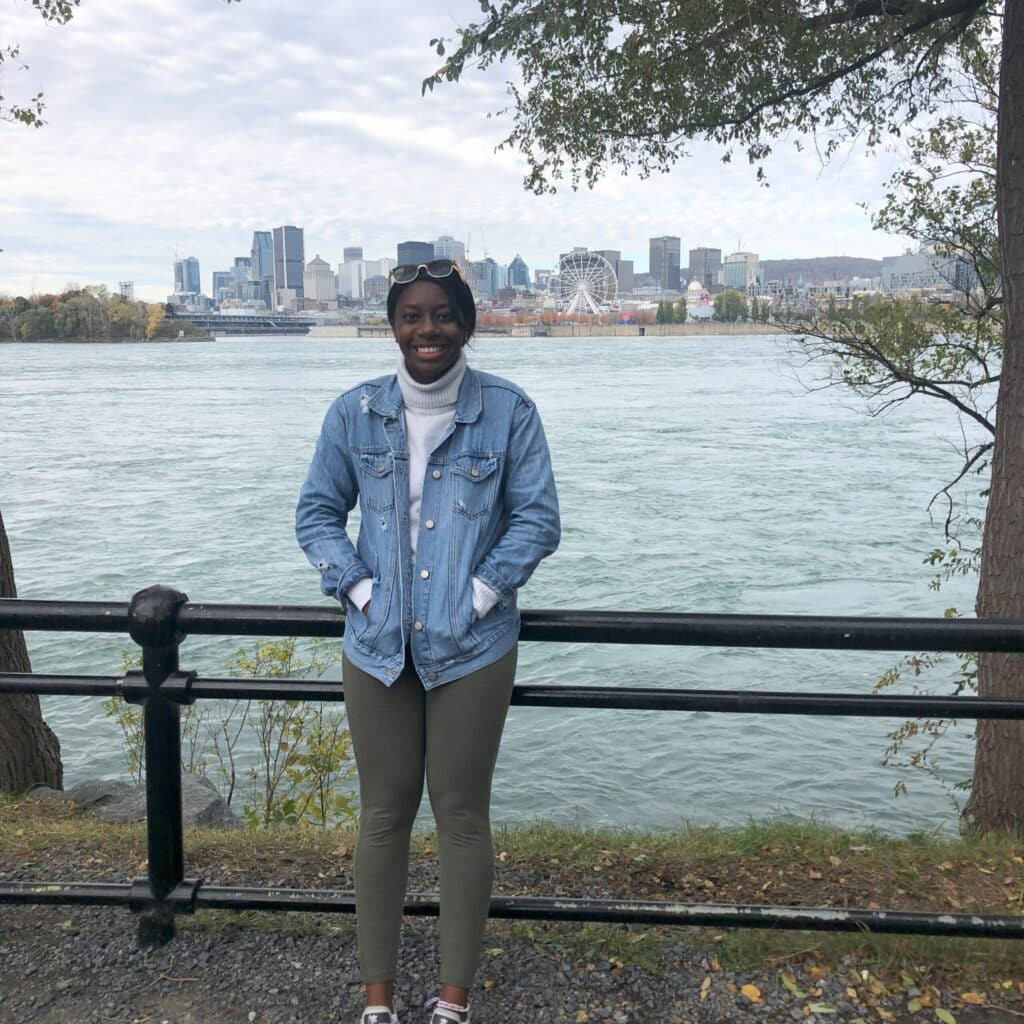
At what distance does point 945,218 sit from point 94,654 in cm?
1058

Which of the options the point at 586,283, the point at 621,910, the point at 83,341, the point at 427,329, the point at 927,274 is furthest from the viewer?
the point at 586,283

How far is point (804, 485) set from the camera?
25094 millimetres

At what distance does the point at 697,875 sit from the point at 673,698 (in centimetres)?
101

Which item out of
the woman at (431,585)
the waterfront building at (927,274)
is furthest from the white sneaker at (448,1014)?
the waterfront building at (927,274)

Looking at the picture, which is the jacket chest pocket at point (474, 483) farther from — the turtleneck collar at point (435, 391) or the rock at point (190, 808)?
the rock at point (190, 808)

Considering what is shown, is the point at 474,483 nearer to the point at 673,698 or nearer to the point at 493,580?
the point at 493,580

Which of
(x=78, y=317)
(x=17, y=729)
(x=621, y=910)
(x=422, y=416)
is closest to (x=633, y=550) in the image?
(x=17, y=729)

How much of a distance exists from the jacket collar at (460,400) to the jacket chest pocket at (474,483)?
0.34ft

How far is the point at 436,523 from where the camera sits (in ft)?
8.32

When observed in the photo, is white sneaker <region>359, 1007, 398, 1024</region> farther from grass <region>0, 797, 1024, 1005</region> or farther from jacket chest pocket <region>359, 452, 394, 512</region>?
jacket chest pocket <region>359, 452, 394, 512</region>

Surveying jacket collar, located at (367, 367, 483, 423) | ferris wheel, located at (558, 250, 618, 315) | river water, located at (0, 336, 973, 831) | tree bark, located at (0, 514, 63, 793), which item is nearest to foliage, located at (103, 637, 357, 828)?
tree bark, located at (0, 514, 63, 793)

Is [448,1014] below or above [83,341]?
below

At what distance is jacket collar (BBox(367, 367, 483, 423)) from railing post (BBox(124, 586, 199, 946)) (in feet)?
2.44

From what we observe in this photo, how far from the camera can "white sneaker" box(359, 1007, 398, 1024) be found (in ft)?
8.32
